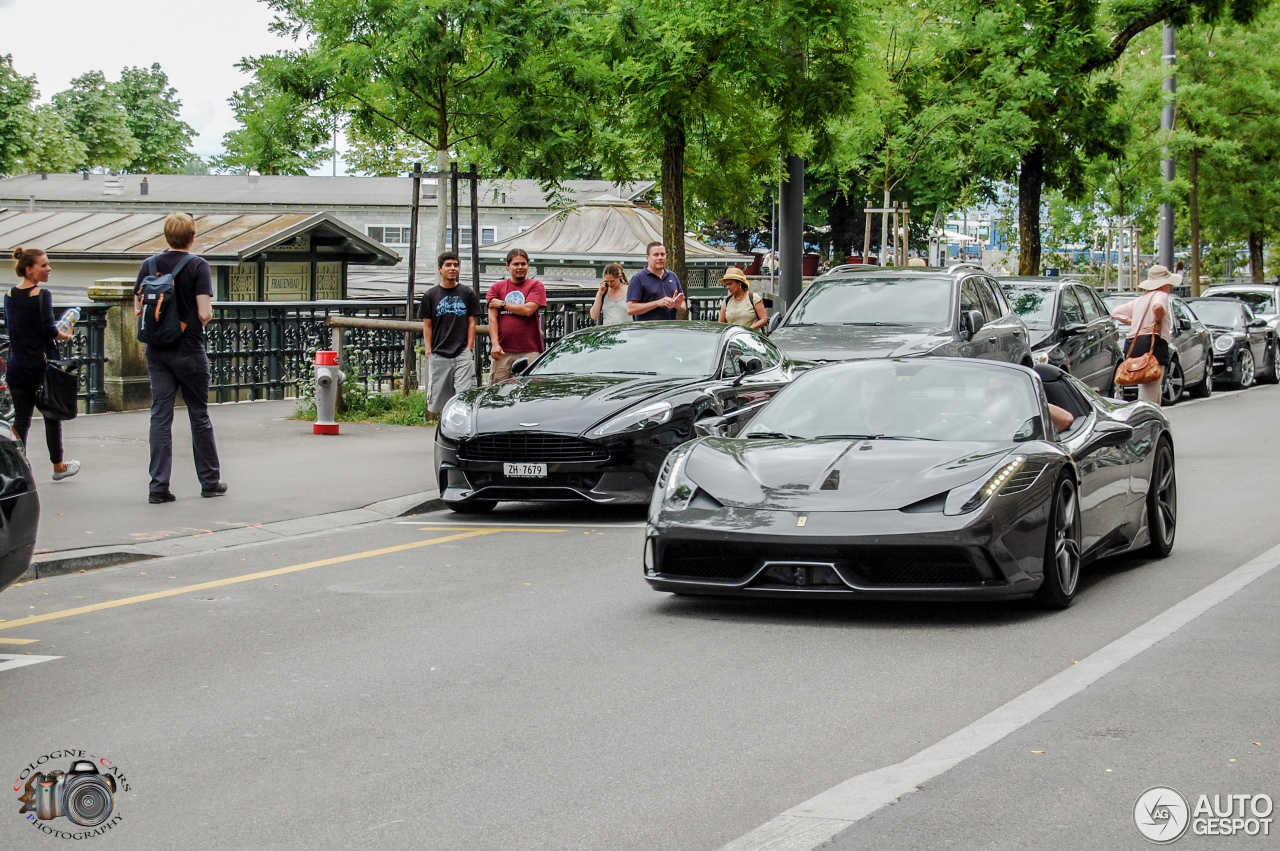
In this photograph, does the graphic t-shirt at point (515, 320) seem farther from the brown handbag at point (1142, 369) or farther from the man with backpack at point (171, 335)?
the brown handbag at point (1142, 369)

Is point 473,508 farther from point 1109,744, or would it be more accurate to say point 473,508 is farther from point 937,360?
point 1109,744

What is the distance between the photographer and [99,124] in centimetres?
9794

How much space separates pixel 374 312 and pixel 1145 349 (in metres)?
12.8

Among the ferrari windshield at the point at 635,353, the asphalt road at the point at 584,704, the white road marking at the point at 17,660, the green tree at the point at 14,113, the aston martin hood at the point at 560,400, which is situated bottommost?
the white road marking at the point at 17,660

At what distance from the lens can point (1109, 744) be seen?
17.4 feet

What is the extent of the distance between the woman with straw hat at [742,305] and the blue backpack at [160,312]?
6.61 m

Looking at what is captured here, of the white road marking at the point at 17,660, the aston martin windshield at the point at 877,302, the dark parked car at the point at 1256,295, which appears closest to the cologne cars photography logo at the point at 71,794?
the white road marking at the point at 17,660

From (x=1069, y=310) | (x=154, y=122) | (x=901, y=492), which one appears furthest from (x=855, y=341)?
(x=154, y=122)

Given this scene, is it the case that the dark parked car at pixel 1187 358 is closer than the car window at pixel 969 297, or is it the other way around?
the car window at pixel 969 297

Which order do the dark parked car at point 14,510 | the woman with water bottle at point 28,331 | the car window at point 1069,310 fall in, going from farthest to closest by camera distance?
the car window at point 1069,310 < the woman with water bottle at point 28,331 < the dark parked car at point 14,510

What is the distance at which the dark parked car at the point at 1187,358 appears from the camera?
76.1ft

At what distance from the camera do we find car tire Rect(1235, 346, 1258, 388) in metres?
26.6

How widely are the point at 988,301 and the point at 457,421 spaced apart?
314 inches

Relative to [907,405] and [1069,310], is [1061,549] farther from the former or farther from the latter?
[1069,310]
